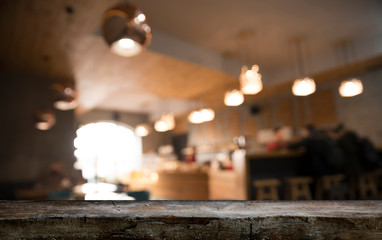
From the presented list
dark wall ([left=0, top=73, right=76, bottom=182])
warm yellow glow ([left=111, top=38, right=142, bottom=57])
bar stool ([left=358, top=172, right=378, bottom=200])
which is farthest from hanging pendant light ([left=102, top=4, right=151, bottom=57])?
dark wall ([left=0, top=73, right=76, bottom=182])

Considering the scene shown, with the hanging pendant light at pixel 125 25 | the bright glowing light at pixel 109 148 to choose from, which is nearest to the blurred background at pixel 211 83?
the hanging pendant light at pixel 125 25

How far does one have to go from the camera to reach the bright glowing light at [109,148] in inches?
527

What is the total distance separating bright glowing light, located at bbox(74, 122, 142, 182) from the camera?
1338cm

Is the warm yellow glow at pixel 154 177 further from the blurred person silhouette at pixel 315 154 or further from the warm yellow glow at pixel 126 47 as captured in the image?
the warm yellow glow at pixel 126 47

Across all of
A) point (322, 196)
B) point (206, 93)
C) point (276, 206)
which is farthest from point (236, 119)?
point (276, 206)

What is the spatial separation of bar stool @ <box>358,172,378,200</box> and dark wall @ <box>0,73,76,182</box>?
269 inches

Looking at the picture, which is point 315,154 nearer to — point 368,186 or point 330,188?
point 330,188

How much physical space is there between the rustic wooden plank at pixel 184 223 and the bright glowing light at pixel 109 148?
12.9 m

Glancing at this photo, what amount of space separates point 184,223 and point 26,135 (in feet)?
22.1

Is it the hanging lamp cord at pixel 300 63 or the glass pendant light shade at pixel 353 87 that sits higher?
the hanging lamp cord at pixel 300 63

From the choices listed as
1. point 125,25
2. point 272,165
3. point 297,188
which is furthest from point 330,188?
point 125,25

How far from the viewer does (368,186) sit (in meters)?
5.26

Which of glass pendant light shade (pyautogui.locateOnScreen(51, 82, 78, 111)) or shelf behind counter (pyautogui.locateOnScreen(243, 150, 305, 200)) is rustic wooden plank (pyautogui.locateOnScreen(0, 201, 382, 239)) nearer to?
glass pendant light shade (pyautogui.locateOnScreen(51, 82, 78, 111))

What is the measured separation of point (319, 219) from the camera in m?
0.86
